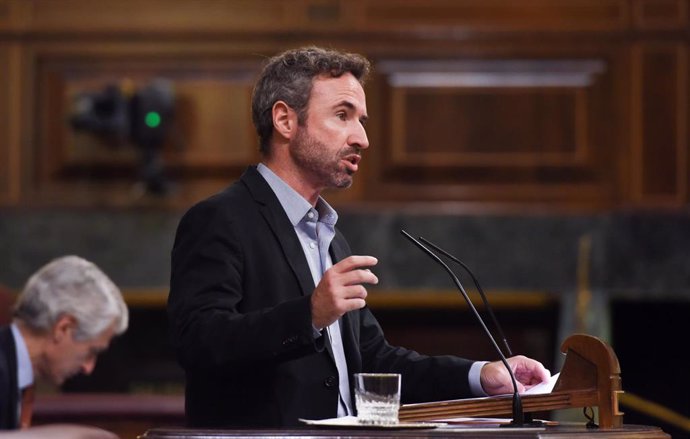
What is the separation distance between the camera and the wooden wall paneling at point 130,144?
20.1 feet

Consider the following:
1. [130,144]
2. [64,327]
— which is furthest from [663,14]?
[64,327]

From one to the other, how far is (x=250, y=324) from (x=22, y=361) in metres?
1.23

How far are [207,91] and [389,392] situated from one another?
13.8 feet

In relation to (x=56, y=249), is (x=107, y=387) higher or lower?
lower

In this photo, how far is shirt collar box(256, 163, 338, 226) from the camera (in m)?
2.62

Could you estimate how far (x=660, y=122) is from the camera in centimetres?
605

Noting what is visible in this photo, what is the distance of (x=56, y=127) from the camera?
6.17 m

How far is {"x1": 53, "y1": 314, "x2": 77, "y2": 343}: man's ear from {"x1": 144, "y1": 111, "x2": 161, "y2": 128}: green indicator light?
2557 millimetres

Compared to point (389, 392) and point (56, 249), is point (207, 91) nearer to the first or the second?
point (56, 249)

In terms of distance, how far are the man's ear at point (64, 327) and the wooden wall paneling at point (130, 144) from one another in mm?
2703

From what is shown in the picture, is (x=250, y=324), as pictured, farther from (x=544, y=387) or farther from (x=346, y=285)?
(x=544, y=387)

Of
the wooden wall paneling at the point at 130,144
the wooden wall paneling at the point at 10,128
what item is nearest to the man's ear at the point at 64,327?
the wooden wall paneling at the point at 130,144

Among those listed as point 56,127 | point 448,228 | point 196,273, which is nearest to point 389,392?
point 196,273

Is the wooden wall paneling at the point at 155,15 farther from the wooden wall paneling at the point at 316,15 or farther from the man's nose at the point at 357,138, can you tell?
the man's nose at the point at 357,138
